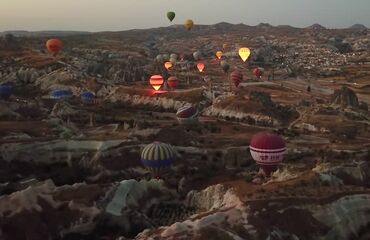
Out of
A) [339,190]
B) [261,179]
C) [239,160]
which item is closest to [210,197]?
[261,179]

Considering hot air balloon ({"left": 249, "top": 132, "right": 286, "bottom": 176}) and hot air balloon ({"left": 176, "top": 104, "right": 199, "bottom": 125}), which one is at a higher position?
hot air balloon ({"left": 249, "top": 132, "right": 286, "bottom": 176})

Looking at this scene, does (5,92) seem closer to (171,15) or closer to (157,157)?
(157,157)

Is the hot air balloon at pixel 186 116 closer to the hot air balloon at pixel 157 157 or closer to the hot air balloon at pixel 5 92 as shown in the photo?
the hot air balloon at pixel 157 157

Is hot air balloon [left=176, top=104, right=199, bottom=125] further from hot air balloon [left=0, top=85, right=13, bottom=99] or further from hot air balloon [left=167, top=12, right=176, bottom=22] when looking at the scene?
hot air balloon [left=167, top=12, right=176, bottom=22]

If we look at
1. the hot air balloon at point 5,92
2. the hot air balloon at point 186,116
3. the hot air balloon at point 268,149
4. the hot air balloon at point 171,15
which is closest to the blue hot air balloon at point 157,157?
the hot air balloon at point 268,149

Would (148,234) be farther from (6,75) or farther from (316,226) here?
(6,75)

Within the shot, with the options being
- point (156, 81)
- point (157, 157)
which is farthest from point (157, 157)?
point (156, 81)

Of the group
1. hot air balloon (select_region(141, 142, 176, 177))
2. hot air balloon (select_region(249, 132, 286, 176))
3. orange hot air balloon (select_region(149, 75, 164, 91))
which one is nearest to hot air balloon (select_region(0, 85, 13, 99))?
orange hot air balloon (select_region(149, 75, 164, 91))

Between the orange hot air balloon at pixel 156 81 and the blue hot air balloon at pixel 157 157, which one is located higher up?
the blue hot air balloon at pixel 157 157

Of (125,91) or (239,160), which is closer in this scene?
(239,160)
